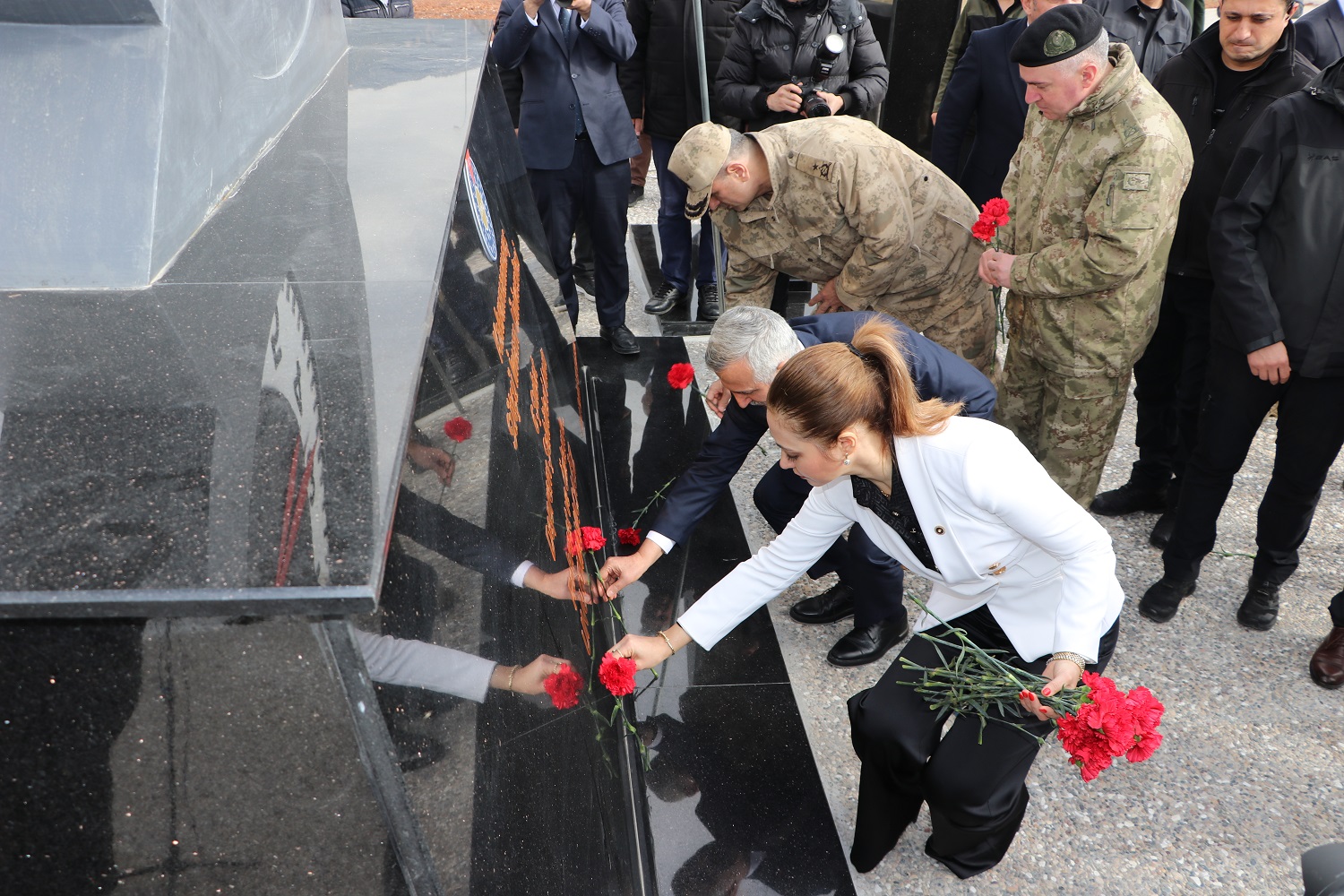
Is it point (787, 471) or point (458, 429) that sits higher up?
point (458, 429)

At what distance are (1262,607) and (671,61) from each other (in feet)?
12.8

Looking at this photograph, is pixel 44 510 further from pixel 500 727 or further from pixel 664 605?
pixel 664 605

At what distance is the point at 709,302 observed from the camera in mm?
5379

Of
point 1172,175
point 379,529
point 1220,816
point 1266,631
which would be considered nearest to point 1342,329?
point 1172,175

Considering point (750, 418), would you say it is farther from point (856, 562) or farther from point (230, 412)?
point (230, 412)

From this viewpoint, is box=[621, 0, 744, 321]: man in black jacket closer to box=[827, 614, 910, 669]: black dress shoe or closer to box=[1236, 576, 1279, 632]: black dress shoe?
box=[827, 614, 910, 669]: black dress shoe

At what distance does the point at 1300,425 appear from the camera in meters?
2.85

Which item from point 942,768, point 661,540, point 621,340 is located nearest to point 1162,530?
point 942,768

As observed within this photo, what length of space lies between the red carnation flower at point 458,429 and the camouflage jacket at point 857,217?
2.12 metres

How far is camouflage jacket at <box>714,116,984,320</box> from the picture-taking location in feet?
10.8

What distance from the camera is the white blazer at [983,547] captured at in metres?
1.95

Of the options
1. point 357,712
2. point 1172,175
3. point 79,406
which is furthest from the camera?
point 1172,175

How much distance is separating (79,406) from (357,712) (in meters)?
0.61

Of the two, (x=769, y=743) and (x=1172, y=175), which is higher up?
(x=1172, y=175)
